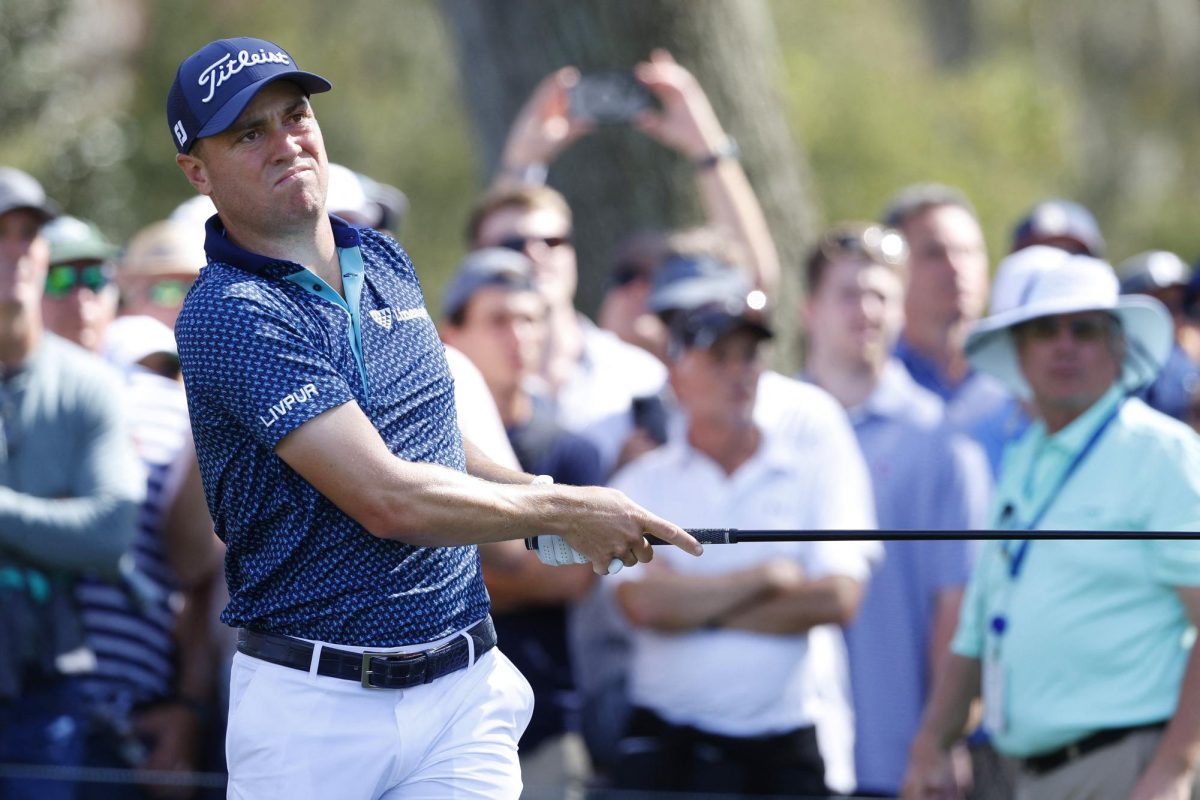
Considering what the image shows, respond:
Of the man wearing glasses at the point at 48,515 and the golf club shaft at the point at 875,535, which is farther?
the man wearing glasses at the point at 48,515

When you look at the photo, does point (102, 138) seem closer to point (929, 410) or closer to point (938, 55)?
point (929, 410)

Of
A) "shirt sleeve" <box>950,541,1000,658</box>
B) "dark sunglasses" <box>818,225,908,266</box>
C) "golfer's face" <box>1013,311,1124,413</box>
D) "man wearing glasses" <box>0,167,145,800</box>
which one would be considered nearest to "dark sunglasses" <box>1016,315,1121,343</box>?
"golfer's face" <box>1013,311,1124,413</box>

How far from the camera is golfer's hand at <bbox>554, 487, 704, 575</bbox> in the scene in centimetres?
368

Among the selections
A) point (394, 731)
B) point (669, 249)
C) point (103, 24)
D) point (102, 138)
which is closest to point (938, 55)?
point (103, 24)

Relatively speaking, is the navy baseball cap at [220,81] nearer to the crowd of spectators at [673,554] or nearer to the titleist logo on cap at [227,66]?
the titleist logo on cap at [227,66]

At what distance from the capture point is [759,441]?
5945 millimetres

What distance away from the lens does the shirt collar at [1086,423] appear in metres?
5.03

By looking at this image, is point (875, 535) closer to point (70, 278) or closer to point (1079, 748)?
point (1079, 748)

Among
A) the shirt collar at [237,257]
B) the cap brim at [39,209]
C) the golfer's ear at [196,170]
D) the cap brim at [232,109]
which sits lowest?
the cap brim at [39,209]

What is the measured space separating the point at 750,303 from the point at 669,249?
3.08ft

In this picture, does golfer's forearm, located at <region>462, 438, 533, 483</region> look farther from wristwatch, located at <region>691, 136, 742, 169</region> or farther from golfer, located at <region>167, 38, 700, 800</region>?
wristwatch, located at <region>691, 136, 742, 169</region>

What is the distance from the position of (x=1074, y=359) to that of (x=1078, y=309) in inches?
5.7

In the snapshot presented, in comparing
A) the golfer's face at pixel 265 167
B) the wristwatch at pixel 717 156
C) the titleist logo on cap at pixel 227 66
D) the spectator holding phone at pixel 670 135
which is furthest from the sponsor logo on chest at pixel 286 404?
the wristwatch at pixel 717 156

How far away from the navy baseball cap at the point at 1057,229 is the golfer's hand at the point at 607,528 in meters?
3.97
